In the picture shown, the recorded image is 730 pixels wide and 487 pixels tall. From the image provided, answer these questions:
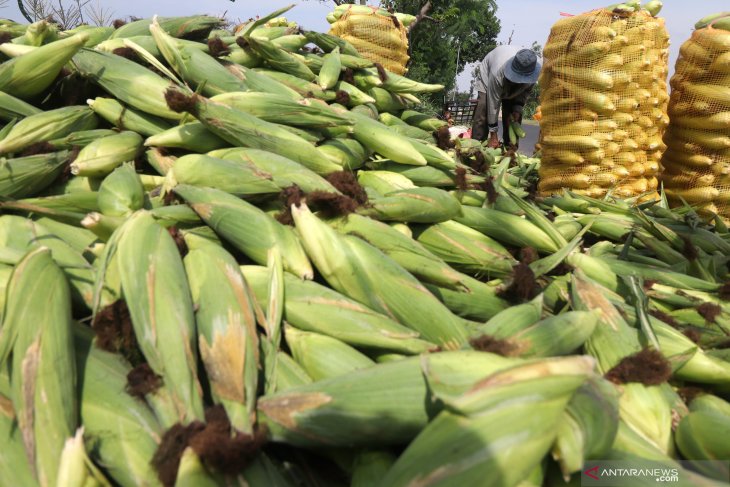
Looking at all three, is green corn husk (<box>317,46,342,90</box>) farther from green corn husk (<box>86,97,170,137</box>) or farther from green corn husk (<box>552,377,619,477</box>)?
green corn husk (<box>552,377,619,477</box>)

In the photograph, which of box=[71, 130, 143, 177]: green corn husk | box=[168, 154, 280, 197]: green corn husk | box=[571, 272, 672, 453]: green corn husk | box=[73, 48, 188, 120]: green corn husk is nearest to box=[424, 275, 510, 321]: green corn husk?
box=[571, 272, 672, 453]: green corn husk

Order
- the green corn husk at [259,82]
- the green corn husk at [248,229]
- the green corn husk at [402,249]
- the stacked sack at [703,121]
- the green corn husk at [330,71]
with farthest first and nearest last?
the stacked sack at [703,121], the green corn husk at [330,71], the green corn husk at [259,82], the green corn husk at [402,249], the green corn husk at [248,229]

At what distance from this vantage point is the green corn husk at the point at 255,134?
2.04 metres

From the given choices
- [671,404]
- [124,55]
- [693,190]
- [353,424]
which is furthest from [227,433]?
[693,190]

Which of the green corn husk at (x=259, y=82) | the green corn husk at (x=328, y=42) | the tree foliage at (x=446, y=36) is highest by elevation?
the green corn husk at (x=328, y=42)

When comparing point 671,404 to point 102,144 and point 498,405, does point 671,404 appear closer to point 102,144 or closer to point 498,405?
point 498,405

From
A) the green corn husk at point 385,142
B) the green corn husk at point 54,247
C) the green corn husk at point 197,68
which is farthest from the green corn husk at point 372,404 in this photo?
the green corn husk at point 197,68

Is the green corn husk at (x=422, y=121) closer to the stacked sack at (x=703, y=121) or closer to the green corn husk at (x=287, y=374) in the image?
the stacked sack at (x=703, y=121)

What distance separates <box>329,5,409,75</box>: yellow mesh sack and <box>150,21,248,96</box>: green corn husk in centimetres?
298

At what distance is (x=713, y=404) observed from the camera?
1.45m

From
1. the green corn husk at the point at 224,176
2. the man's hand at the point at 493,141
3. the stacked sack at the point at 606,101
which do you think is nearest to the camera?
the green corn husk at the point at 224,176

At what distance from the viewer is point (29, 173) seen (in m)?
1.86

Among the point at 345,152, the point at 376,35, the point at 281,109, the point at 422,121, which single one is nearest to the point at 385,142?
the point at 345,152

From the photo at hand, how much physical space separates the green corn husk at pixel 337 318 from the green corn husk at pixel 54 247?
18.5 inches
